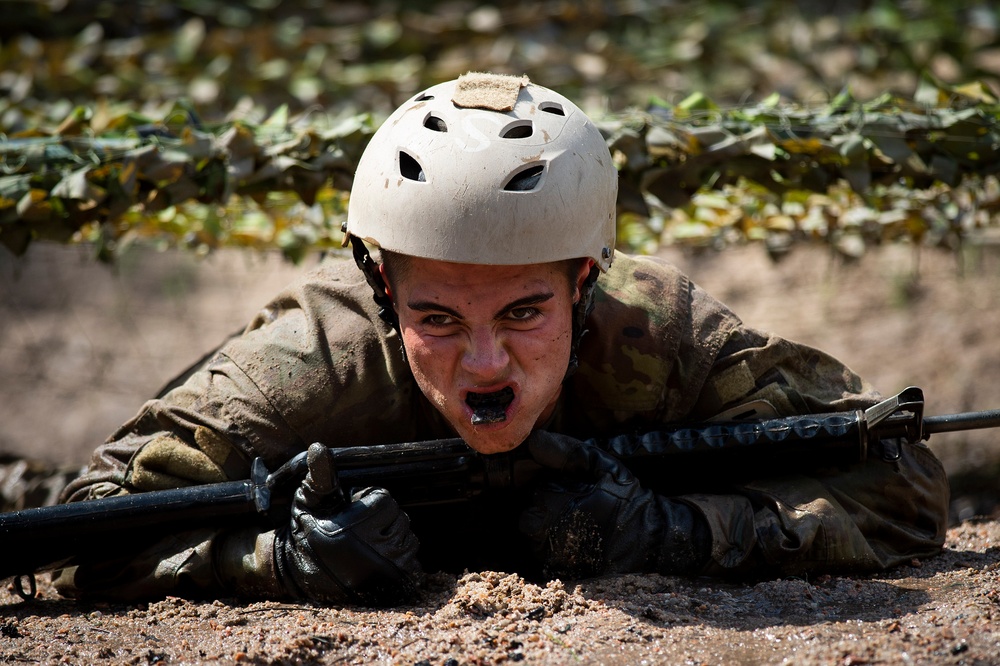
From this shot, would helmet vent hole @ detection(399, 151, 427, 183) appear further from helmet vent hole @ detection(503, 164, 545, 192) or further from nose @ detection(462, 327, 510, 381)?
nose @ detection(462, 327, 510, 381)

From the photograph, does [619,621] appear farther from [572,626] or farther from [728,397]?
[728,397]

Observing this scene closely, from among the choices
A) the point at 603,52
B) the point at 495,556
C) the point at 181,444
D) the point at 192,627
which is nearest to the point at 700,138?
the point at 495,556

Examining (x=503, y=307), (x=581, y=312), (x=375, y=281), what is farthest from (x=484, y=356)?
(x=375, y=281)

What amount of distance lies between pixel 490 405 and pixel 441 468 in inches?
14.1

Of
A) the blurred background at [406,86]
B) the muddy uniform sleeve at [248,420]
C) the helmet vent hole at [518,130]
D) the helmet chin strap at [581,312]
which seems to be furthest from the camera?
the blurred background at [406,86]

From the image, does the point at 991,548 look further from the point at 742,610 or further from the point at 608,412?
the point at 608,412

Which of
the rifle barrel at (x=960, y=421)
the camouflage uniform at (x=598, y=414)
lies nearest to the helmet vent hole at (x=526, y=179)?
the camouflage uniform at (x=598, y=414)

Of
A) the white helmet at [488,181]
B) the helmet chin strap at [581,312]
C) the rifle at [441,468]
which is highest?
the white helmet at [488,181]

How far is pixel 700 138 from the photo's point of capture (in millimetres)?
4328

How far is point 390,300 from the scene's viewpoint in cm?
344

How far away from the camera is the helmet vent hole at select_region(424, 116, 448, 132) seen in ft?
10.8

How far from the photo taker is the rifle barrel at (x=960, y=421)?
3443 millimetres

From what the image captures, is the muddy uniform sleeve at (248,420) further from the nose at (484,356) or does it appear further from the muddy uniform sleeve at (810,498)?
the muddy uniform sleeve at (810,498)

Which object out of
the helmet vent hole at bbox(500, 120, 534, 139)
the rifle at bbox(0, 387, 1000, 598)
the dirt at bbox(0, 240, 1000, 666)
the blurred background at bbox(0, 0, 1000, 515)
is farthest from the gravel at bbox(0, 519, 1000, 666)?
the blurred background at bbox(0, 0, 1000, 515)
